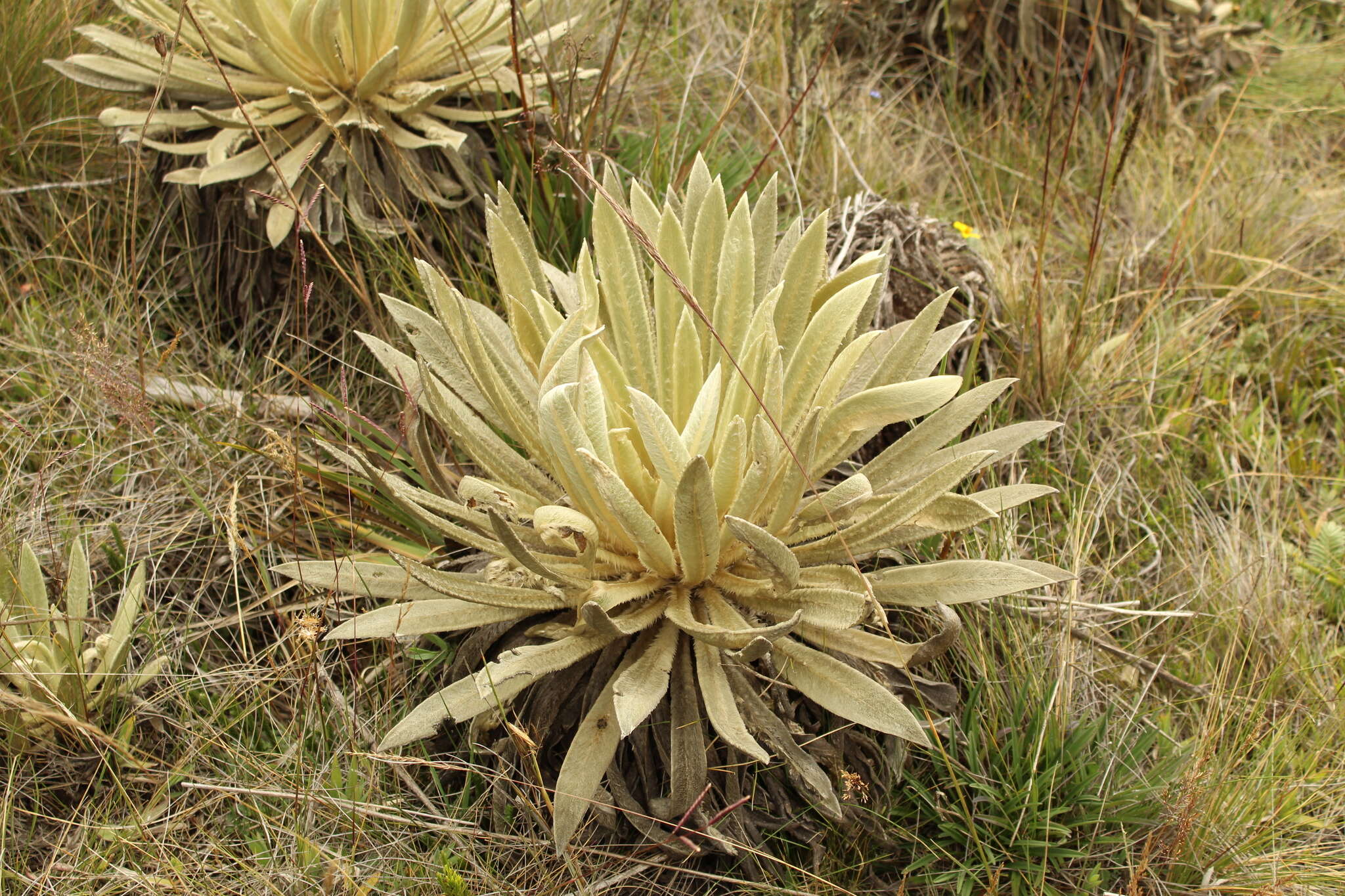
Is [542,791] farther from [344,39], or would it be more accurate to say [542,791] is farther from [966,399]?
[344,39]

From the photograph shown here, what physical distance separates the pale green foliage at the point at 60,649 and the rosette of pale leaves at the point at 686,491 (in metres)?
0.45

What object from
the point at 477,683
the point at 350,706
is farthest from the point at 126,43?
the point at 477,683

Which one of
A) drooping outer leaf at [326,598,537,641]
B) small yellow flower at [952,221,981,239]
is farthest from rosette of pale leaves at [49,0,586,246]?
small yellow flower at [952,221,981,239]

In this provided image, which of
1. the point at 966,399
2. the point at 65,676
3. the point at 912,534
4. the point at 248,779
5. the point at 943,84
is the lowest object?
the point at 248,779

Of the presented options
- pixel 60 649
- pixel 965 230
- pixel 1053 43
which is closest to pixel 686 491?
pixel 60 649

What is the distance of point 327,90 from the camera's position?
264 centimetres

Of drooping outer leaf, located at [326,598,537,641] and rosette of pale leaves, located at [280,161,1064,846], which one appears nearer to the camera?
rosette of pale leaves, located at [280,161,1064,846]

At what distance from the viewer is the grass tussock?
5.89ft

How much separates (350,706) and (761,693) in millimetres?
800

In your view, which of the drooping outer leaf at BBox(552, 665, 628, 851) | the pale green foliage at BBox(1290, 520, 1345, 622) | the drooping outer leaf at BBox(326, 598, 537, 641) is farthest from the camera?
the pale green foliage at BBox(1290, 520, 1345, 622)

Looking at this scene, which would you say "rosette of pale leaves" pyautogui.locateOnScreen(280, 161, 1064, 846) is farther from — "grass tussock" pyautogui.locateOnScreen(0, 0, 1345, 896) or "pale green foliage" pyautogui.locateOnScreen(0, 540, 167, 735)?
"pale green foliage" pyautogui.locateOnScreen(0, 540, 167, 735)

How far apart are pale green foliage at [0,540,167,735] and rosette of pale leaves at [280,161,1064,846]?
45cm

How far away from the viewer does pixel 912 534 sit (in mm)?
1760

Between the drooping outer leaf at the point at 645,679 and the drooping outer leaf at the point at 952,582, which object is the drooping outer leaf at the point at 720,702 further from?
the drooping outer leaf at the point at 952,582
